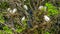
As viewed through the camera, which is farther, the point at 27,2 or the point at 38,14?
the point at 27,2

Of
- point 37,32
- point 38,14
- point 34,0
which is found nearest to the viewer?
point 38,14

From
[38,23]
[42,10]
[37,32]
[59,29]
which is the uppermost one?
[42,10]

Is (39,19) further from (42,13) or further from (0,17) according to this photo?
(0,17)

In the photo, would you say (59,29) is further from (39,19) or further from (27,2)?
(39,19)

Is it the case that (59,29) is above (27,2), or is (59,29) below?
below

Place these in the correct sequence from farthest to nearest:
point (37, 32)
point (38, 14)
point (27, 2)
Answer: point (27, 2) → point (37, 32) → point (38, 14)

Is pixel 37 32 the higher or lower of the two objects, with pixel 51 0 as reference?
lower

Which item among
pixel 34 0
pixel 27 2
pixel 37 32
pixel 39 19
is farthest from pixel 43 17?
pixel 27 2

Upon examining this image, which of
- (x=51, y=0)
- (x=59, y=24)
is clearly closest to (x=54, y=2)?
(x=51, y=0)

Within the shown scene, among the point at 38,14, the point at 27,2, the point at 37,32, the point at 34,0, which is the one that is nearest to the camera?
the point at 38,14
